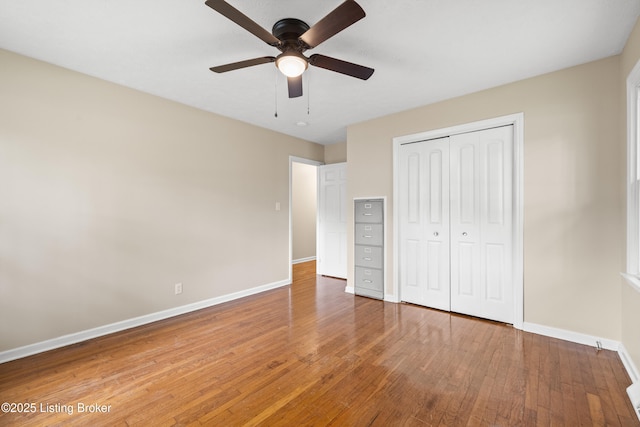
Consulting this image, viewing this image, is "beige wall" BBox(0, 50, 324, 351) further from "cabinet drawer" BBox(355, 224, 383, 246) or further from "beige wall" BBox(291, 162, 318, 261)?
"beige wall" BBox(291, 162, 318, 261)

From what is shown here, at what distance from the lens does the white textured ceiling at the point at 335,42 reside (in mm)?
1868

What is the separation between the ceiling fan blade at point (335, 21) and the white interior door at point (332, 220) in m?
3.40

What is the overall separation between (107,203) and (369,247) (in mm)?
3300

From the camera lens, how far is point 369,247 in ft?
13.5

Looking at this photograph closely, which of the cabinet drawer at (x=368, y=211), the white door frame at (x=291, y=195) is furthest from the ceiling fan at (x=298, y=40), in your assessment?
the white door frame at (x=291, y=195)

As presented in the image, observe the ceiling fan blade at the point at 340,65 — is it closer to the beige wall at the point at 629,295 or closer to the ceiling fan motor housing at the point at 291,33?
the ceiling fan motor housing at the point at 291,33

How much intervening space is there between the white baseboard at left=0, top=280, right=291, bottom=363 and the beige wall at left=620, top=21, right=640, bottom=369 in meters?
4.09

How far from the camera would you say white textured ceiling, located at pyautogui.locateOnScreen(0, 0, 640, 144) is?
187cm

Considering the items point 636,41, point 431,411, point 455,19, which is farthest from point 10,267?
point 636,41

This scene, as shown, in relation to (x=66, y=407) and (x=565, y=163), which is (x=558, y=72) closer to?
(x=565, y=163)

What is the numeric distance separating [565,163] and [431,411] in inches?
102

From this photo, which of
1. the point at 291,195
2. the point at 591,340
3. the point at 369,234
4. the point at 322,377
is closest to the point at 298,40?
the point at 322,377

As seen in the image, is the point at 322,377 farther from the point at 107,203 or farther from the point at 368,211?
the point at 107,203

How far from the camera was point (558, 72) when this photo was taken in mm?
2703
